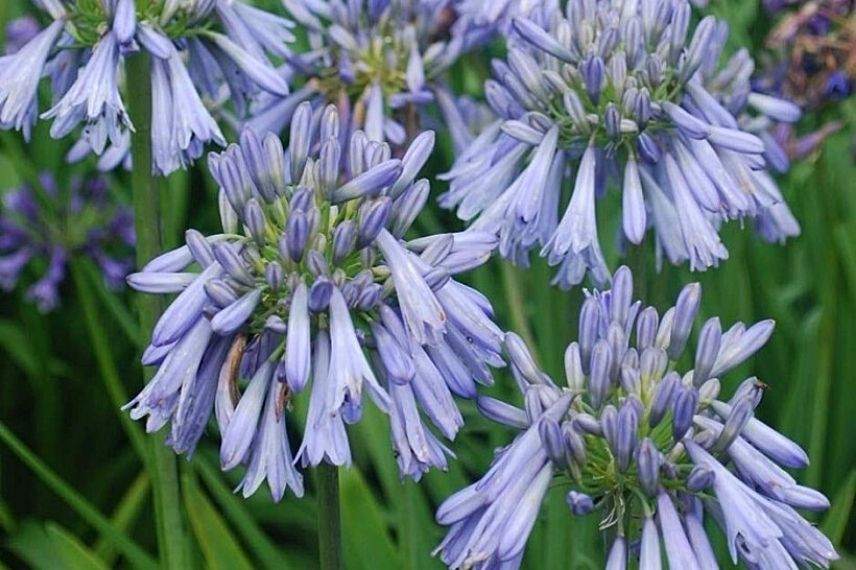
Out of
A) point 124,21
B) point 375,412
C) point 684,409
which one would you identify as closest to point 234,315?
point 684,409

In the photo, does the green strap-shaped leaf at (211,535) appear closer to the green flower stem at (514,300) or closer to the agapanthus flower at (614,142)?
the agapanthus flower at (614,142)

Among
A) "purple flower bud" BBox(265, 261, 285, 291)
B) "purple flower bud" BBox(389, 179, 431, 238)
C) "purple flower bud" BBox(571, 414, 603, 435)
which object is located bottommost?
"purple flower bud" BBox(571, 414, 603, 435)

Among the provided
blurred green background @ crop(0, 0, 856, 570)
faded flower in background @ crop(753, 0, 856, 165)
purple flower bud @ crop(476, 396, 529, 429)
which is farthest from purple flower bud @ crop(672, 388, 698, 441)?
faded flower in background @ crop(753, 0, 856, 165)

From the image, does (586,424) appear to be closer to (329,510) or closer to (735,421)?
(735,421)

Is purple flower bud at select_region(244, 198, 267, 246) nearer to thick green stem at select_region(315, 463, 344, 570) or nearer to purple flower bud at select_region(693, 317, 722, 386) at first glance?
thick green stem at select_region(315, 463, 344, 570)

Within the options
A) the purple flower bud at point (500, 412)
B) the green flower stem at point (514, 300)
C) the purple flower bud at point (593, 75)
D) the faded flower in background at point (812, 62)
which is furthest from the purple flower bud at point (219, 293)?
the faded flower in background at point (812, 62)

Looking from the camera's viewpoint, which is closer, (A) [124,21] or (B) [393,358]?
(B) [393,358]

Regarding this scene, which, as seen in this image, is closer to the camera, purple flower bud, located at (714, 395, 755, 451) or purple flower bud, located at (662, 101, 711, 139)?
purple flower bud, located at (714, 395, 755, 451)
